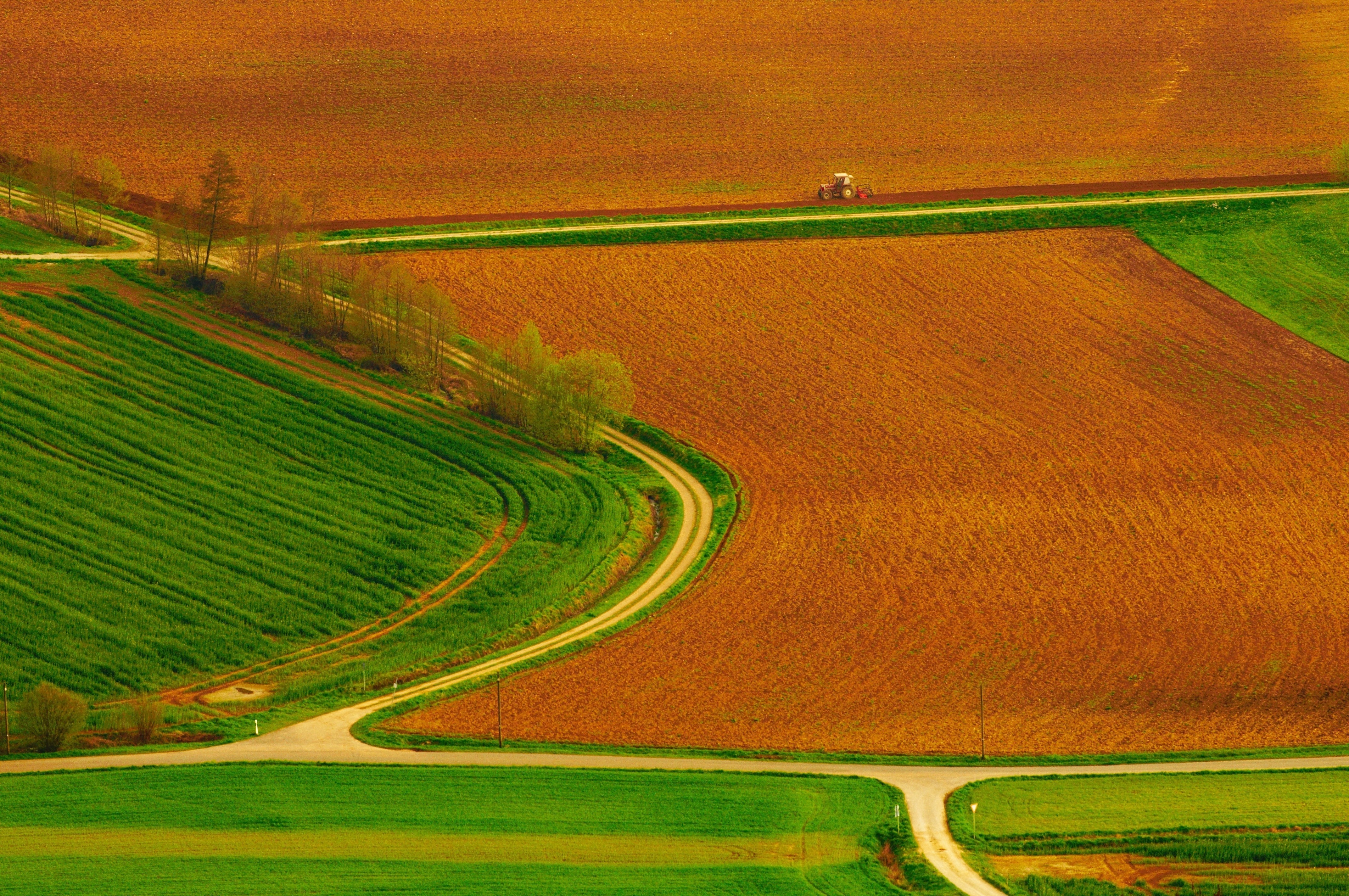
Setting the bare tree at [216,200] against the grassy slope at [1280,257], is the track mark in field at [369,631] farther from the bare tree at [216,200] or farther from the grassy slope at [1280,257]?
the grassy slope at [1280,257]

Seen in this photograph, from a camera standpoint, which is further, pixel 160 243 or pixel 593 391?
pixel 160 243

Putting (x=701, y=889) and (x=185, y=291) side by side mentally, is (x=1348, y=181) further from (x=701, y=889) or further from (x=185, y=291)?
(x=701, y=889)

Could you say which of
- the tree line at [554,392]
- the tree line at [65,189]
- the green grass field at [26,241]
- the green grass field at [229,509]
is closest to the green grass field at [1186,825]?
the green grass field at [229,509]

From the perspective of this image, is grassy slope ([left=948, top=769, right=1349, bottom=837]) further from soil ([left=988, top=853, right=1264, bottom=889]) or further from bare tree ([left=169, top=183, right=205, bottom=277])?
bare tree ([left=169, top=183, right=205, bottom=277])

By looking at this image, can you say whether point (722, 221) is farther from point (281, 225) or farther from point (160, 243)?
point (160, 243)

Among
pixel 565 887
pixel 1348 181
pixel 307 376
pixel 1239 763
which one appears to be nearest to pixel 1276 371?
pixel 1348 181

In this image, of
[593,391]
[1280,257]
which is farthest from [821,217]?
[593,391]
